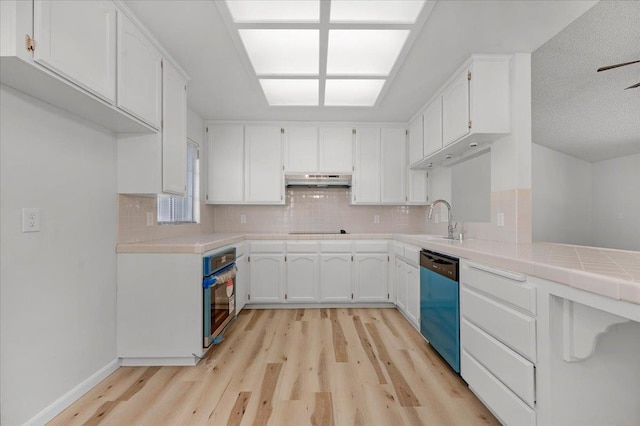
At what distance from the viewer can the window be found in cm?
307

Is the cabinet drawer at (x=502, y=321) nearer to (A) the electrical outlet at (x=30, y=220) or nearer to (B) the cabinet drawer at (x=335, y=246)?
(B) the cabinet drawer at (x=335, y=246)

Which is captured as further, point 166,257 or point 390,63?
point 390,63

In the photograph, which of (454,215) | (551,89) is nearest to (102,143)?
(454,215)

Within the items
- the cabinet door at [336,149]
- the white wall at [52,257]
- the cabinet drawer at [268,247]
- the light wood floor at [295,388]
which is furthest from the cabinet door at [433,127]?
the white wall at [52,257]

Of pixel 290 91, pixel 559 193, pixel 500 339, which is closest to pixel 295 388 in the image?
pixel 500 339

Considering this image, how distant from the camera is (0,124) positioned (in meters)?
1.36

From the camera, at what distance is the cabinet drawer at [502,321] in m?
1.32

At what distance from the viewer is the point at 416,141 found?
357 centimetres

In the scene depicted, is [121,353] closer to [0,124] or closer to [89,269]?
[89,269]

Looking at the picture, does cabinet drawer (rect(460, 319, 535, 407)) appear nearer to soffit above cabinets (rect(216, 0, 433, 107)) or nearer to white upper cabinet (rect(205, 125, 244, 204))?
soffit above cabinets (rect(216, 0, 433, 107))

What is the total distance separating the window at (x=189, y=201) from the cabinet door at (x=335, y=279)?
5.68 ft

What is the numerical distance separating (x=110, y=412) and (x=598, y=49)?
4539mm

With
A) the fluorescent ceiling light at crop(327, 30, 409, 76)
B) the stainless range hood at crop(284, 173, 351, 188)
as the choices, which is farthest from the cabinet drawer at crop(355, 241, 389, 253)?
the fluorescent ceiling light at crop(327, 30, 409, 76)

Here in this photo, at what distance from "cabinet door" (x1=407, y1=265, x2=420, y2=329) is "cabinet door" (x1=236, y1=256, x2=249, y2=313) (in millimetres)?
1874
